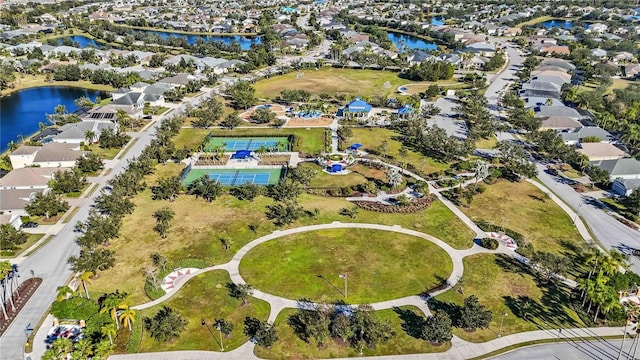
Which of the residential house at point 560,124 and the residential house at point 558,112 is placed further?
the residential house at point 558,112

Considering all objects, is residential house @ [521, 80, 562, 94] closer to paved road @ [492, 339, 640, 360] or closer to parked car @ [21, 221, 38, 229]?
paved road @ [492, 339, 640, 360]

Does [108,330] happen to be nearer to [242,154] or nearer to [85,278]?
[85,278]

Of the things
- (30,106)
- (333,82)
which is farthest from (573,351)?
(30,106)

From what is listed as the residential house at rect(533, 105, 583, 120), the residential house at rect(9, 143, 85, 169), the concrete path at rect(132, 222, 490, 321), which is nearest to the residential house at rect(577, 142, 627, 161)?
the residential house at rect(533, 105, 583, 120)

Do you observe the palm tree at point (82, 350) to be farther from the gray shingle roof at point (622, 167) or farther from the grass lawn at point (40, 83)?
the grass lawn at point (40, 83)

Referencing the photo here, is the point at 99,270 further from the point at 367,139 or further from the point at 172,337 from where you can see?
the point at 367,139

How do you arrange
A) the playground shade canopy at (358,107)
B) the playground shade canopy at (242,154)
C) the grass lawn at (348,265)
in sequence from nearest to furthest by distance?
the grass lawn at (348,265) → the playground shade canopy at (242,154) → the playground shade canopy at (358,107)

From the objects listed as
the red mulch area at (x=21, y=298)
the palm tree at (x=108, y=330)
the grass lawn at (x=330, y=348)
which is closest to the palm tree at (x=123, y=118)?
the red mulch area at (x=21, y=298)
